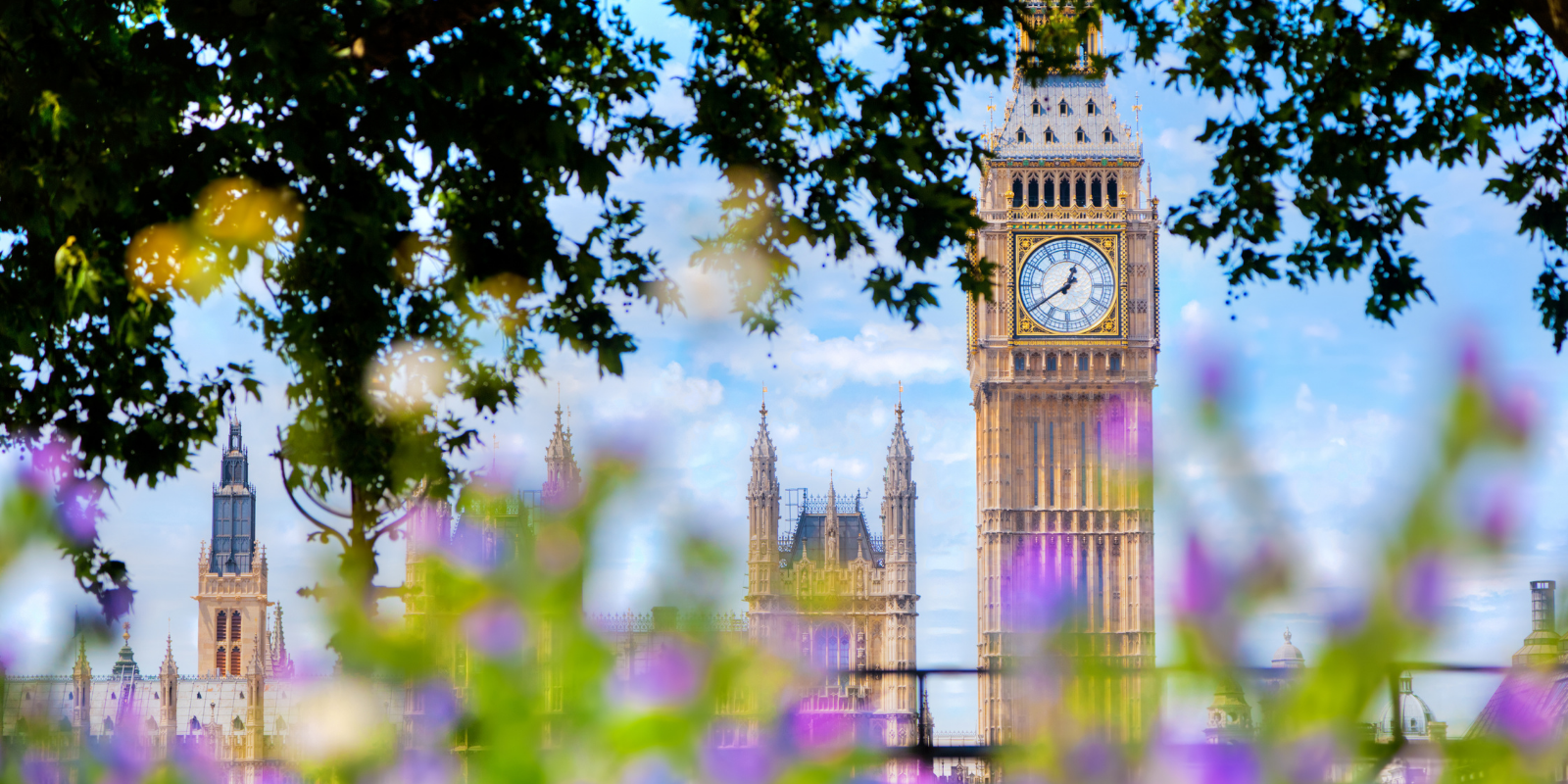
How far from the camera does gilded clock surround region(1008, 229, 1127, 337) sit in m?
66.2

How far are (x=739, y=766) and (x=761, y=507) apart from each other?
68.7 metres

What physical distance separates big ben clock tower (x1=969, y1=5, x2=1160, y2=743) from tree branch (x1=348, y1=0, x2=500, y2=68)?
5626 cm

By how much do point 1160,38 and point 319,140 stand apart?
5.74 metres

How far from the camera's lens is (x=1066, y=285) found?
67875mm

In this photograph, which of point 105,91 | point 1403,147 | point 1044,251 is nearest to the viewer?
point 105,91

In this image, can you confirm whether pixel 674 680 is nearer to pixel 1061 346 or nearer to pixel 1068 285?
pixel 1068 285

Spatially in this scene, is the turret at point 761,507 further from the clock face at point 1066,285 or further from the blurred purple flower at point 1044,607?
the blurred purple flower at point 1044,607

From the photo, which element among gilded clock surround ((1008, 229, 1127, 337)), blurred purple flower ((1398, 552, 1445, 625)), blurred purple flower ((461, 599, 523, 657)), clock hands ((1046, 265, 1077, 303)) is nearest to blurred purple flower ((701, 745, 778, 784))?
blurred purple flower ((461, 599, 523, 657))

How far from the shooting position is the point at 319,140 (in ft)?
28.9

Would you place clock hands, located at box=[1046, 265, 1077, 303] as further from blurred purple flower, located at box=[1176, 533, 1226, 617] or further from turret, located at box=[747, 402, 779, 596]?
blurred purple flower, located at box=[1176, 533, 1226, 617]

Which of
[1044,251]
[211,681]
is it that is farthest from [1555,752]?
[211,681]

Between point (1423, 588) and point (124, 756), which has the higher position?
point (1423, 588)

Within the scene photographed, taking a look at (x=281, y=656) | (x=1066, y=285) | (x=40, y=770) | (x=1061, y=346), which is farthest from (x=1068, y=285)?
(x=40, y=770)

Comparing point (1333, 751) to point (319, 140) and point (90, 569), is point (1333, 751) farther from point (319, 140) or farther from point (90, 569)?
point (90, 569)
